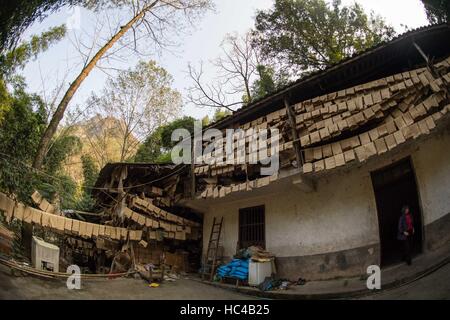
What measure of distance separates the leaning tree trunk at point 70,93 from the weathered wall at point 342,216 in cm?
679

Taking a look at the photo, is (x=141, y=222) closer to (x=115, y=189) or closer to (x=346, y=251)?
(x=115, y=189)

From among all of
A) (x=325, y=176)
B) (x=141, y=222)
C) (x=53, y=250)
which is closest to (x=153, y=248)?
(x=141, y=222)

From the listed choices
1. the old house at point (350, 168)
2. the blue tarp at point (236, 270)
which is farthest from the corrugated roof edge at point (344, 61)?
the blue tarp at point (236, 270)

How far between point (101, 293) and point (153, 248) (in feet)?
11.6

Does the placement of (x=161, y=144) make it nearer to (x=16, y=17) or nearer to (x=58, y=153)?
(x=58, y=153)

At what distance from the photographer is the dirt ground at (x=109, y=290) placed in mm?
5879

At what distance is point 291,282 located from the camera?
8.27 meters

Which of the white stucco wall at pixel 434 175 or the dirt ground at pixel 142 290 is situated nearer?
the dirt ground at pixel 142 290

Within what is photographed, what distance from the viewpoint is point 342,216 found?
8.02 metres

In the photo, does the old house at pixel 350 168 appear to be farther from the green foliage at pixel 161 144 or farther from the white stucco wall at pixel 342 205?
the green foliage at pixel 161 144

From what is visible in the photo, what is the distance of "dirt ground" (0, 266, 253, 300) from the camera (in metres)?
5.88

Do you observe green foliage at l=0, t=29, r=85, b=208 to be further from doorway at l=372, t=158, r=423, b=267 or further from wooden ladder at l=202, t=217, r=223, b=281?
doorway at l=372, t=158, r=423, b=267

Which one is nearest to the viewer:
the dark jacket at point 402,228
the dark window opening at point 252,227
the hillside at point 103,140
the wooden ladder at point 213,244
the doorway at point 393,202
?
the dark jacket at point 402,228

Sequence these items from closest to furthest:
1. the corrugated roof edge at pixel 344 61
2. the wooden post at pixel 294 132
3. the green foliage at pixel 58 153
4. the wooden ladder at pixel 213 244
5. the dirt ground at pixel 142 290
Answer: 1. the dirt ground at pixel 142 290
2. the corrugated roof edge at pixel 344 61
3. the wooden post at pixel 294 132
4. the wooden ladder at pixel 213 244
5. the green foliage at pixel 58 153
